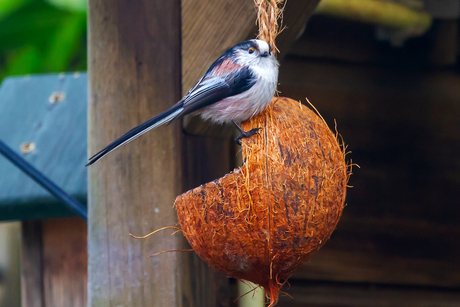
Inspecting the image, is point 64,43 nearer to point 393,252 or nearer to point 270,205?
point 393,252

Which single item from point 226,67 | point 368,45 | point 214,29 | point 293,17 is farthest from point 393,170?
point 226,67

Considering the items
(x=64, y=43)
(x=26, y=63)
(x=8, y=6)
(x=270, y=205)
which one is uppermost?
(x=8, y=6)

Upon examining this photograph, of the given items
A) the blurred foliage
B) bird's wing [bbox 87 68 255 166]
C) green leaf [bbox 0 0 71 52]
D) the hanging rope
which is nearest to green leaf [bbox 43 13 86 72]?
the blurred foliage

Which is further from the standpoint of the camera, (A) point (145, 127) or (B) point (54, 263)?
(B) point (54, 263)

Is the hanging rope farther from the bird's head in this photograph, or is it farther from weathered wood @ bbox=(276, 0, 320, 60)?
weathered wood @ bbox=(276, 0, 320, 60)

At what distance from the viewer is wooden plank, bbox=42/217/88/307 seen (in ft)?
8.26

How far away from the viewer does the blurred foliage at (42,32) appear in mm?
5809

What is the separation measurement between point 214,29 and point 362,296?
1.84 meters

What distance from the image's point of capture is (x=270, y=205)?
4.73ft

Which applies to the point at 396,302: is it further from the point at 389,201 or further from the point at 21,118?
the point at 21,118

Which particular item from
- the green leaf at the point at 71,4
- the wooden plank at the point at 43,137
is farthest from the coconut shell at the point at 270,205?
the green leaf at the point at 71,4

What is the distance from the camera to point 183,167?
2008mm

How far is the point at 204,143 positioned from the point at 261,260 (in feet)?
2.32

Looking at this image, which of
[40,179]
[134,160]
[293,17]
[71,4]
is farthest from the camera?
[71,4]
